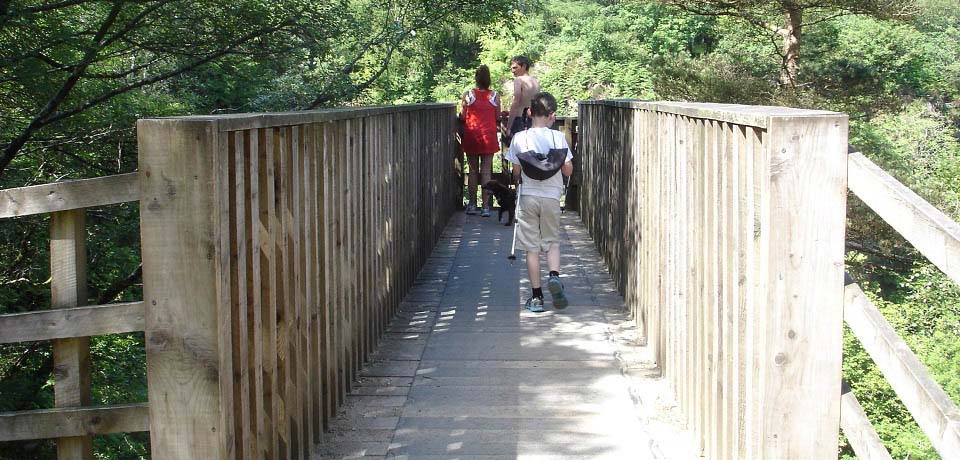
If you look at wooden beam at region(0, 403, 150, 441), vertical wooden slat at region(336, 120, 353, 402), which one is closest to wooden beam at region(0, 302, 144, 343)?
wooden beam at region(0, 403, 150, 441)

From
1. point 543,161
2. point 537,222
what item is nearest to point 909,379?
point 543,161

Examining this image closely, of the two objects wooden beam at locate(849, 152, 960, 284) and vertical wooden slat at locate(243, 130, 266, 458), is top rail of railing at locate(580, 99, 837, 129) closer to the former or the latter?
wooden beam at locate(849, 152, 960, 284)

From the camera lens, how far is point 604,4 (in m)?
63.8

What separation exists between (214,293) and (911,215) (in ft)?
6.78

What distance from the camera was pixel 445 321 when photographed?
748cm

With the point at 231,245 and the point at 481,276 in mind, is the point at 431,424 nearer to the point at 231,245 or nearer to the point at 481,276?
the point at 231,245

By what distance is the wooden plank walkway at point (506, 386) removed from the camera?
15.9 ft

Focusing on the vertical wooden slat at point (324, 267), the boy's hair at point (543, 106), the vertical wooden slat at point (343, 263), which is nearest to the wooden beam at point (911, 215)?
the vertical wooden slat at point (324, 267)

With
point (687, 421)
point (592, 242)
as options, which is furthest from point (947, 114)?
point (687, 421)

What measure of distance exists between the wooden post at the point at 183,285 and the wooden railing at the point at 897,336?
6.54 ft

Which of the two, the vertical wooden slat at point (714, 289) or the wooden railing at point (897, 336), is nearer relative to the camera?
the wooden railing at point (897, 336)

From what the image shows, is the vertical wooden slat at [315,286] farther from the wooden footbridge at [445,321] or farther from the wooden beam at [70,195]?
the wooden beam at [70,195]

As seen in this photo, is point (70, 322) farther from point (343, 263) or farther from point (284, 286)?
point (343, 263)

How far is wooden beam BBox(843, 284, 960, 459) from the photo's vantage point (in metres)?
2.22
